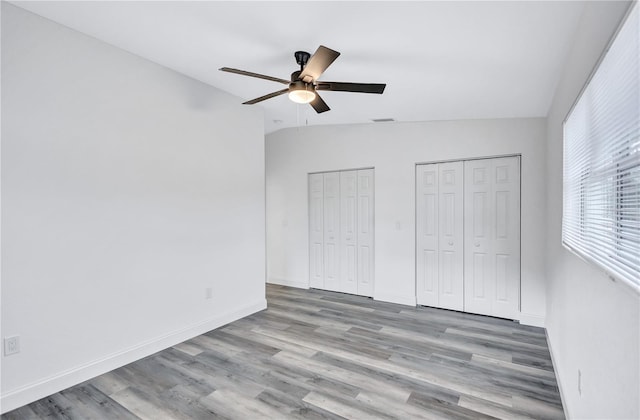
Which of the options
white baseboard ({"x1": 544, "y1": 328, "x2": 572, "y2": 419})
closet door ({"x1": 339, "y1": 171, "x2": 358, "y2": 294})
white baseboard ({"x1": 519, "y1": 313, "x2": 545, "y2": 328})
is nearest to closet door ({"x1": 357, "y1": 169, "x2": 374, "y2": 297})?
closet door ({"x1": 339, "y1": 171, "x2": 358, "y2": 294})

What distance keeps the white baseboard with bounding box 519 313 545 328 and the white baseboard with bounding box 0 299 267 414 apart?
3.40 meters

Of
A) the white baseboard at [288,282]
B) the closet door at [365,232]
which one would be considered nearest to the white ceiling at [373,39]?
the closet door at [365,232]

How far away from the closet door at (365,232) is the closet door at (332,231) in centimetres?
37

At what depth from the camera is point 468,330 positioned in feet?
11.9

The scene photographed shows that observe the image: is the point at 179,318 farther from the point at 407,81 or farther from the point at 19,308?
the point at 407,81

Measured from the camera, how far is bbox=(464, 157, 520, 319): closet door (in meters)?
3.92

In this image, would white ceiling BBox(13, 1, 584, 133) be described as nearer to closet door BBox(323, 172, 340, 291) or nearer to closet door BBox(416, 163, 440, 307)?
closet door BBox(416, 163, 440, 307)

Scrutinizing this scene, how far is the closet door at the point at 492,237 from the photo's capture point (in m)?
3.92

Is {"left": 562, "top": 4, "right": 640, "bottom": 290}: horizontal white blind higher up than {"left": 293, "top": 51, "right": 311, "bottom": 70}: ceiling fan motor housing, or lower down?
lower down

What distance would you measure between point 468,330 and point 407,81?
2.71 m

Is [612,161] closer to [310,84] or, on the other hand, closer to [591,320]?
[591,320]

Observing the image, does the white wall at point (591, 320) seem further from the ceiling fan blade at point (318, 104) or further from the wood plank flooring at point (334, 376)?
the ceiling fan blade at point (318, 104)

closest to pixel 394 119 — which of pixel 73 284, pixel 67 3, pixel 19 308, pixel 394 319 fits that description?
pixel 394 319

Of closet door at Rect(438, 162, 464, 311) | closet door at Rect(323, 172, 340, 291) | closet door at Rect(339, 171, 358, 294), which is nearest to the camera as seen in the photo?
closet door at Rect(438, 162, 464, 311)
